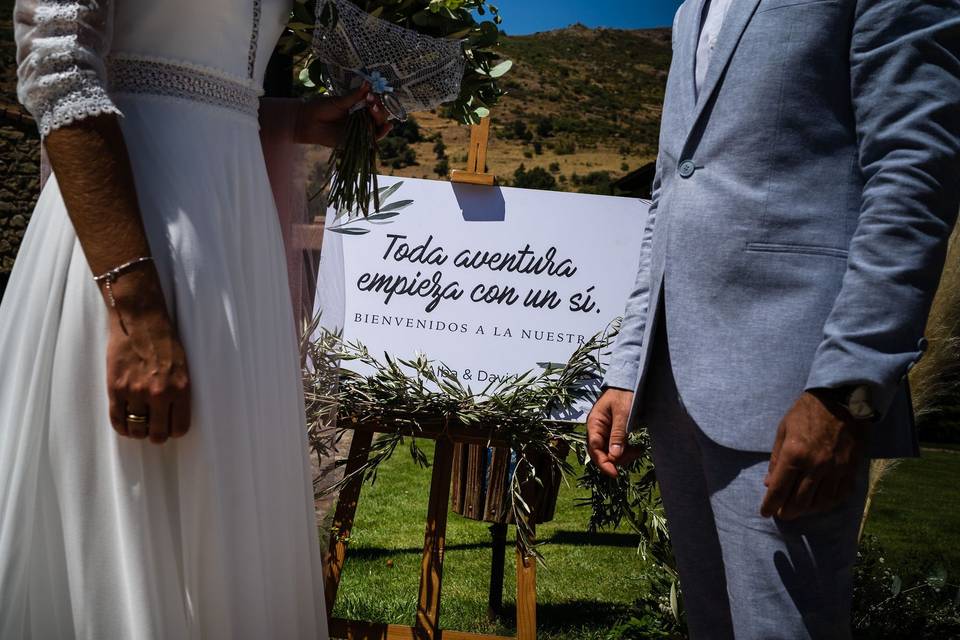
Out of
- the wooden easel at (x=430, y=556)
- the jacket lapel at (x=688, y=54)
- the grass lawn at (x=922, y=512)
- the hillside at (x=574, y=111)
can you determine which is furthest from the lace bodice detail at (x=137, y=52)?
the hillside at (x=574, y=111)

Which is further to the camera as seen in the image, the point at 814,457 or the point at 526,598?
the point at 526,598

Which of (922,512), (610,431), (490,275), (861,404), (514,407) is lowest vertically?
(922,512)

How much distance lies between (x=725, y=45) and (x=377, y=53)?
786 mm

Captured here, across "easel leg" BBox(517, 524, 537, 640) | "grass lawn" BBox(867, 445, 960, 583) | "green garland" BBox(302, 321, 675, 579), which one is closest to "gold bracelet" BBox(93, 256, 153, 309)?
"green garland" BBox(302, 321, 675, 579)

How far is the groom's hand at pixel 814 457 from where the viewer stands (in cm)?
103

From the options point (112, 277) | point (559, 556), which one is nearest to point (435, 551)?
point (112, 277)

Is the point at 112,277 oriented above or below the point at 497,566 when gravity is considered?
above

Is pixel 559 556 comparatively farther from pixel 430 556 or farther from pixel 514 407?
pixel 514 407

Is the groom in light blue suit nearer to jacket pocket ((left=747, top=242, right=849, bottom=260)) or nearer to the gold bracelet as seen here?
jacket pocket ((left=747, top=242, right=849, bottom=260))

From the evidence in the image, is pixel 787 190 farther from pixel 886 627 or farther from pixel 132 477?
pixel 886 627

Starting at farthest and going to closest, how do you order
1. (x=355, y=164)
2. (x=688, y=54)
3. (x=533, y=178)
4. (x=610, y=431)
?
(x=533, y=178)
(x=355, y=164)
(x=610, y=431)
(x=688, y=54)

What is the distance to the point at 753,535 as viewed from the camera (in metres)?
1.14

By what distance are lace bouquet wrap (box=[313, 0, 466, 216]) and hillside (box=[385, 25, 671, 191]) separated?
1856cm

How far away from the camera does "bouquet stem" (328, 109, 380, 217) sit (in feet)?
5.82
